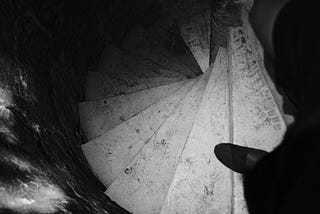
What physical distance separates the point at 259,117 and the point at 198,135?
0.36 meters

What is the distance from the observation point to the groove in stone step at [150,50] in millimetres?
3754

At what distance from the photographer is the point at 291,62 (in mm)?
1219

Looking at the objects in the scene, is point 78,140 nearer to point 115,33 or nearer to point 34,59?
point 34,59

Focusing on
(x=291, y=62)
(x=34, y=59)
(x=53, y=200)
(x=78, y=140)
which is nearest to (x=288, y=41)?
(x=291, y=62)

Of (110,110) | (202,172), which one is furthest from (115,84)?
(202,172)

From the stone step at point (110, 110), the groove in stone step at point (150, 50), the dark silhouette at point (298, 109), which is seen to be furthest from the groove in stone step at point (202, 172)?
the dark silhouette at point (298, 109)

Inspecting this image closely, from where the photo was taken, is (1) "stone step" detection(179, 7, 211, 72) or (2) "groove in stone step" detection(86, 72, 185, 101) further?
(1) "stone step" detection(179, 7, 211, 72)

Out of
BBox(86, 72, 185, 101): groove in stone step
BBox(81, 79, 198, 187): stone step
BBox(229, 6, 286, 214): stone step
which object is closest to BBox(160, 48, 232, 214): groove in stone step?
BBox(229, 6, 286, 214): stone step

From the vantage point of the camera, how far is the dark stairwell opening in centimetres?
200

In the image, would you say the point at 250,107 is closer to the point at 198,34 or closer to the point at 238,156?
the point at 238,156

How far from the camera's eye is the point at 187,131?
9.25ft

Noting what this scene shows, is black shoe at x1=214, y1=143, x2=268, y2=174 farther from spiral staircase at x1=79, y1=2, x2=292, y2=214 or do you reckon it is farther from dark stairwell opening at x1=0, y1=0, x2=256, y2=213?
dark stairwell opening at x1=0, y1=0, x2=256, y2=213

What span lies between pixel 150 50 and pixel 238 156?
173 cm

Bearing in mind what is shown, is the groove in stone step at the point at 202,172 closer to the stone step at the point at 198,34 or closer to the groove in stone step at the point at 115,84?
the groove in stone step at the point at 115,84
